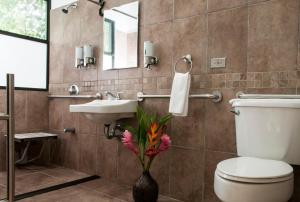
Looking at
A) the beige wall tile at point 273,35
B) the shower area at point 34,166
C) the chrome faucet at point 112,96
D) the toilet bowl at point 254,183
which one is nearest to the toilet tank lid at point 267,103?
the beige wall tile at point 273,35

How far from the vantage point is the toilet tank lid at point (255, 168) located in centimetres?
118

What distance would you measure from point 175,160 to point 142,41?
3.50 feet

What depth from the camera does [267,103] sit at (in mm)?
1522

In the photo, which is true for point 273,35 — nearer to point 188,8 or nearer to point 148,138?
point 188,8

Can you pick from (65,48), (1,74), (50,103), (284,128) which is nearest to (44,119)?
(50,103)

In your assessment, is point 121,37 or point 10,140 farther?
point 121,37

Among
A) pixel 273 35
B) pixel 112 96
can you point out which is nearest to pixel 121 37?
pixel 112 96

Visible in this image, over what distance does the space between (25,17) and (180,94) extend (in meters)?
2.22

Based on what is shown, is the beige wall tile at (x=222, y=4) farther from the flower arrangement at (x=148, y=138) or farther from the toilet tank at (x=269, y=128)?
the flower arrangement at (x=148, y=138)

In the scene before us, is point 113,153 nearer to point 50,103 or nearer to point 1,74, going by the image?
point 50,103

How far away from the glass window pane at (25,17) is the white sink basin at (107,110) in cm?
146

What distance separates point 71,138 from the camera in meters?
2.91

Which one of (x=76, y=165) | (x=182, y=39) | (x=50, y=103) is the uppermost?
(x=182, y=39)

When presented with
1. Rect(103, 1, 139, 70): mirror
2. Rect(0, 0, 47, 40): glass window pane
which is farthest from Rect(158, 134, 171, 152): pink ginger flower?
Rect(0, 0, 47, 40): glass window pane
